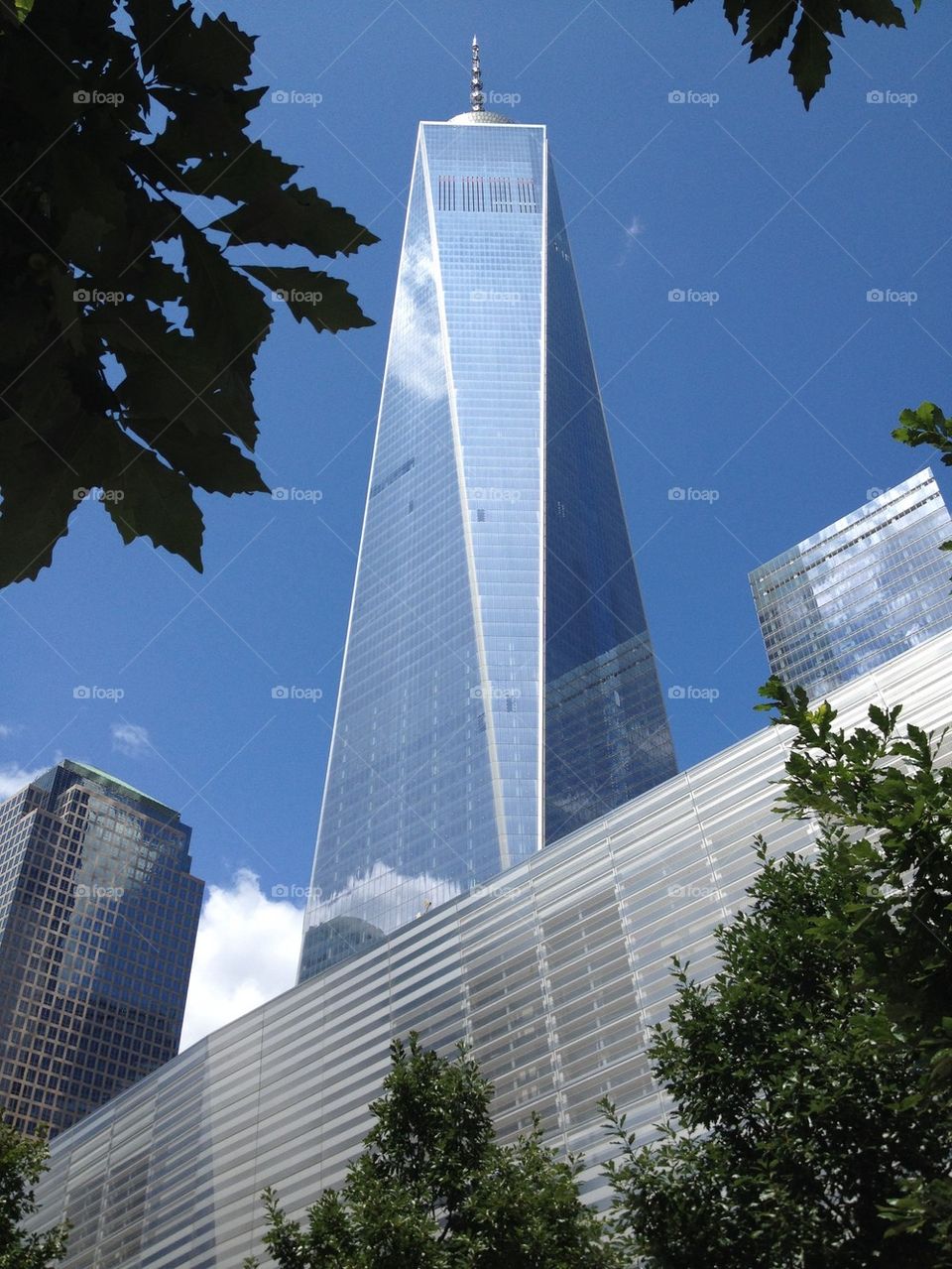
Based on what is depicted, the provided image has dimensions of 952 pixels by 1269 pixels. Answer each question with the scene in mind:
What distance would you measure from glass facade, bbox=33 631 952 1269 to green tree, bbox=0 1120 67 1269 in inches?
609

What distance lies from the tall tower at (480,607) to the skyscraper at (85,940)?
4082 centimetres

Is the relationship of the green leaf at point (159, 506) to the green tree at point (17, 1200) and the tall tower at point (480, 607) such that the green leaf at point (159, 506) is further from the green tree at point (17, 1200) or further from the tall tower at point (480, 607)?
the tall tower at point (480, 607)

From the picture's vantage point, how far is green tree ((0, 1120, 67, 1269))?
19.3m

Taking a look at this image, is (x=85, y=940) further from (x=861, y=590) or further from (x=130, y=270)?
(x=130, y=270)

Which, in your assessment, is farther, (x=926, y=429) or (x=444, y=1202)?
(x=444, y=1202)

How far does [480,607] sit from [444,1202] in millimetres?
108455

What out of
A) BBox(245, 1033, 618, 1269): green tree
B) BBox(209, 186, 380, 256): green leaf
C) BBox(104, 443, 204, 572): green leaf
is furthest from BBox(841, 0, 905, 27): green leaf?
BBox(245, 1033, 618, 1269): green tree

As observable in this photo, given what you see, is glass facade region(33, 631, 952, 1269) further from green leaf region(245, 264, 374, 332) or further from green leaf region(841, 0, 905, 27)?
green leaf region(245, 264, 374, 332)

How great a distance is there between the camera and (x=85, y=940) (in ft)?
494

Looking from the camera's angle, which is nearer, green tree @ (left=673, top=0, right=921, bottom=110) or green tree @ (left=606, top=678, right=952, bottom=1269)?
green tree @ (left=673, top=0, right=921, bottom=110)

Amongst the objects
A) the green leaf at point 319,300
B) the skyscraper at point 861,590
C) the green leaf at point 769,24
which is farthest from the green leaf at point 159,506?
the skyscraper at point 861,590

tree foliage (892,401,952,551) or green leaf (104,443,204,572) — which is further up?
tree foliage (892,401,952,551)

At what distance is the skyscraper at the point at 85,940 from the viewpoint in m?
137

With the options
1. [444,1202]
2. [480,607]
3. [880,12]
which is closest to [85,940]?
[480,607]
